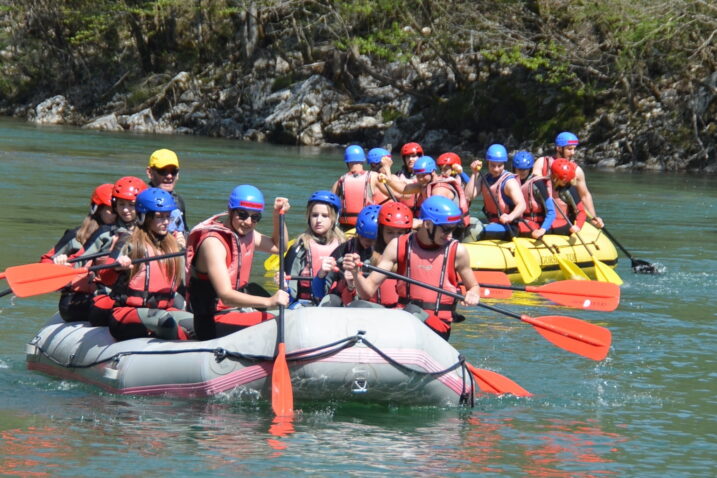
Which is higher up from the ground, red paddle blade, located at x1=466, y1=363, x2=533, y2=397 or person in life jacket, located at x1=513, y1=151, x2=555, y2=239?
person in life jacket, located at x1=513, y1=151, x2=555, y2=239

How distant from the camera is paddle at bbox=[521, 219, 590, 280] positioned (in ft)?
42.0

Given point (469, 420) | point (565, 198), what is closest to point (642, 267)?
point (565, 198)

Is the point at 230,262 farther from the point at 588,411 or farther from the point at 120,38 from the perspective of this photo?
the point at 120,38

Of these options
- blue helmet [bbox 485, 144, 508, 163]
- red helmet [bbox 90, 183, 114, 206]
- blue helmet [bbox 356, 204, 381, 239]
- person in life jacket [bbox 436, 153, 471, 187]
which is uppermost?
blue helmet [bbox 485, 144, 508, 163]

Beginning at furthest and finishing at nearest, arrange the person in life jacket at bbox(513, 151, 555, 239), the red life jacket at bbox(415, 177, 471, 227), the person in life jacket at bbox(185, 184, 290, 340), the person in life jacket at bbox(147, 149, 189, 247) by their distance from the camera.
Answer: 1. the person in life jacket at bbox(513, 151, 555, 239)
2. the red life jacket at bbox(415, 177, 471, 227)
3. the person in life jacket at bbox(147, 149, 189, 247)
4. the person in life jacket at bbox(185, 184, 290, 340)

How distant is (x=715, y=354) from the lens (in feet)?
30.8

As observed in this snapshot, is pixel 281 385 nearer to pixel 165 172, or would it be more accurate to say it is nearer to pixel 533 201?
pixel 165 172

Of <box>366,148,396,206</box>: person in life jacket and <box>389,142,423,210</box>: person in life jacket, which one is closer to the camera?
<box>389,142,423,210</box>: person in life jacket

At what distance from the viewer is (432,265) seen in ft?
25.2

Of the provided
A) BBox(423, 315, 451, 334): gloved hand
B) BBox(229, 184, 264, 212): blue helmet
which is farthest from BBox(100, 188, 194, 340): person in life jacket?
BBox(423, 315, 451, 334): gloved hand

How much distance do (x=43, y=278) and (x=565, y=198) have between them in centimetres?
733


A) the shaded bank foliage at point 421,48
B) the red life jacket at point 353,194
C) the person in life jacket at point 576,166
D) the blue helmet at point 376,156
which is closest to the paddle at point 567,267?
the person in life jacket at point 576,166

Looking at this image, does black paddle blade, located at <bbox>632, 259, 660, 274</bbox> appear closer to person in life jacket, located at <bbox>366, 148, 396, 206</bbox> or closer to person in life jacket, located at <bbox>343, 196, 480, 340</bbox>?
person in life jacket, located at <bbox>366, 148, 396, 206</bbox>

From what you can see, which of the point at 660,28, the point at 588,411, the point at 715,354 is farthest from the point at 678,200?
the point at 588,411
